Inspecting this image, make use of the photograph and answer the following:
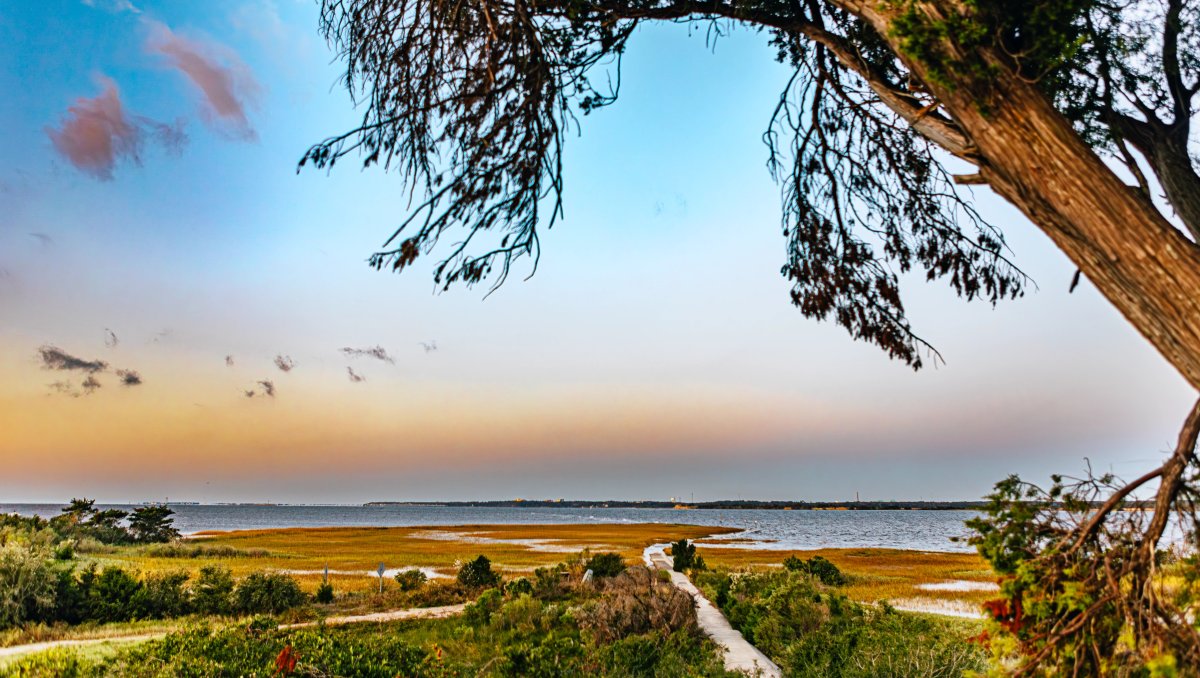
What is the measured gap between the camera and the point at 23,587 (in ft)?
42.9

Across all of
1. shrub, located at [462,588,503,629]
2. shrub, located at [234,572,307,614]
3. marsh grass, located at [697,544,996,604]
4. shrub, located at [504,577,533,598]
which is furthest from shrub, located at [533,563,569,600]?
marsh grass, located at [697,544,996,604]

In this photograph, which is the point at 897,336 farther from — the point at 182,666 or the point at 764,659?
the point at 182,666

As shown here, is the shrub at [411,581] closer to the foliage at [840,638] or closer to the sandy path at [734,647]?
the sandy path at [734,647]

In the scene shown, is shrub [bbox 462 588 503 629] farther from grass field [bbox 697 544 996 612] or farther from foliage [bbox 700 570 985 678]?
grass field [bbox 697 544 996 612]

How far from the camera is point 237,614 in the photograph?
51.6ft

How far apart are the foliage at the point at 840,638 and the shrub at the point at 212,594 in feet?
36.0

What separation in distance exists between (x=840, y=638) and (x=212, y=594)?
13771 mm

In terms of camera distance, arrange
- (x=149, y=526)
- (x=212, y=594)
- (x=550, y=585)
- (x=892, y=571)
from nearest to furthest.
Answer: (x=212, y=594), (x=550, y=585), (x=892, y=571), (x=149, y=526)

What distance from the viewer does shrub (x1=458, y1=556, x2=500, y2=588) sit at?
19.3 m

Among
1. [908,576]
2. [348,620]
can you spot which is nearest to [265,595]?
[348,620]

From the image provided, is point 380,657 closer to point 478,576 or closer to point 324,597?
point 324,597

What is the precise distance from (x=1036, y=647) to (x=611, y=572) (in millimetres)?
17837

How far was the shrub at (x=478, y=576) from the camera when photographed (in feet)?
63.5

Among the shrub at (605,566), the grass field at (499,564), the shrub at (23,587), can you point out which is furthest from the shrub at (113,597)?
the shrub at (605,566)
